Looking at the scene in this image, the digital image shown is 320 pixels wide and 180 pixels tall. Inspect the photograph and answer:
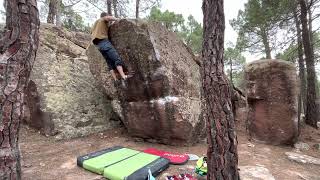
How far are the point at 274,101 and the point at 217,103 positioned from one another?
10.7ft

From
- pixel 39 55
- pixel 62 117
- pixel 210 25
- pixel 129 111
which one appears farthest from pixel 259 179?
pixel 39 55

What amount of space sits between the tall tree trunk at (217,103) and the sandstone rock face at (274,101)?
10.1ft

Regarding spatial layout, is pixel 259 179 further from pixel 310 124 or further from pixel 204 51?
pixel 310 124

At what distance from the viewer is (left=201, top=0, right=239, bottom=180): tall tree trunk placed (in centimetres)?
335

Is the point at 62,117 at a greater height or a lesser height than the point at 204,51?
lesser

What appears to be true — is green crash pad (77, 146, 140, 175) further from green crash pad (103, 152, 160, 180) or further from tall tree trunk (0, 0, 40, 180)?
tall tree trunk (0, 0, 40, 180)

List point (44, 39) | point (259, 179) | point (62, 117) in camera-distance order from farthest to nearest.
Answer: point (44, 39) < point (62, 117) < point (259, 179)

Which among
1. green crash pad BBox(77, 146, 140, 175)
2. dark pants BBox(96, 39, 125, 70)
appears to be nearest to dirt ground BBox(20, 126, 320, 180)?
green crash pad BBox(77, 146, 140, 175)

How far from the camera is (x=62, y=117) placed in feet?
20.4

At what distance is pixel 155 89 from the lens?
18.1 feet

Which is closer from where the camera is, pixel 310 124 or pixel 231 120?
pixel 231 120

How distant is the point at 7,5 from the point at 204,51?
7.93 ft

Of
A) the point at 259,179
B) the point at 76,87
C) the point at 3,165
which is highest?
the point at 76,87

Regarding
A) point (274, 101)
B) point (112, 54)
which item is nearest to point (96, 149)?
point (112, 54)
